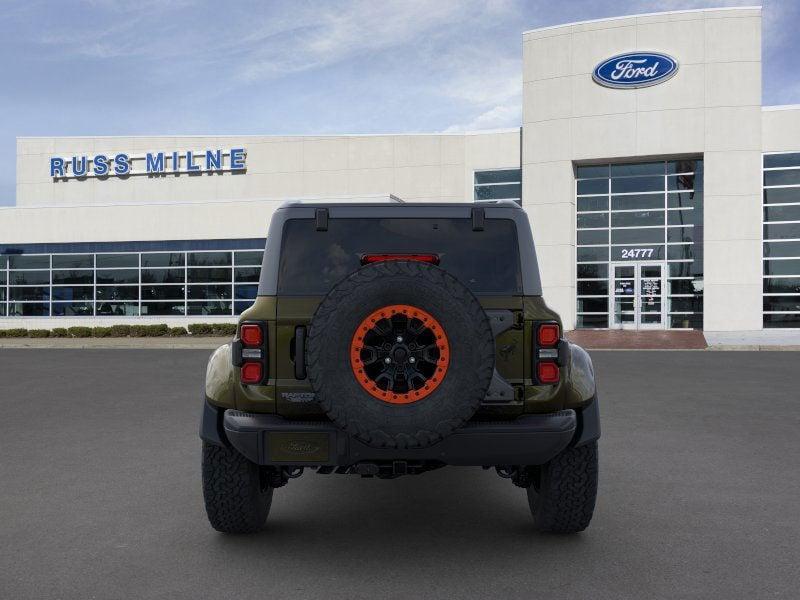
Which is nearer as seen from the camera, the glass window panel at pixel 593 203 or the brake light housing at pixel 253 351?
the brake light housing at pixel 253 351

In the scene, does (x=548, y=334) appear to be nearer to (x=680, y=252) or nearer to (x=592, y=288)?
(x=592, y=288)

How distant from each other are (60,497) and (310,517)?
Answer: 200 centimetres

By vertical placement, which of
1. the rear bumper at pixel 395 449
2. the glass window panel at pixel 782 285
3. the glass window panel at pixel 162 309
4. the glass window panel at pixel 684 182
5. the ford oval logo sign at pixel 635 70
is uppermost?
the ford oval logo sign at pixel 635 70

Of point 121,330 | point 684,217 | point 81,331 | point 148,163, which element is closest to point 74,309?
point 81,331

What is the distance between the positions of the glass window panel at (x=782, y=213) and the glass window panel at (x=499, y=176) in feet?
33.4

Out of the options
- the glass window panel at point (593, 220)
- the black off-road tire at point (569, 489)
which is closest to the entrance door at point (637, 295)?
→ the glass window panel at point (593, 220)

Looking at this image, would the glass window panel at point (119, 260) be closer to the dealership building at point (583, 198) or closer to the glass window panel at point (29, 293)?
the dealership building at point (583, 198)

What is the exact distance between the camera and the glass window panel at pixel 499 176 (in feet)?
111

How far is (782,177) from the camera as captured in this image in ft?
95.9

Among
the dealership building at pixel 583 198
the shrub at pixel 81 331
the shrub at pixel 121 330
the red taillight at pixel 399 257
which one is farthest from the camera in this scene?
the shrub at pixel 81 331

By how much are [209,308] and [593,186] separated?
17.8m

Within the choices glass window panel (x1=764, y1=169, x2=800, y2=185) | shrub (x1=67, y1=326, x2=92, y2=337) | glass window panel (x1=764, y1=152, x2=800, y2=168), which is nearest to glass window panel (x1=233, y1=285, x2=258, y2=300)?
shrub (x1=67, y1=326, x2=92, y2=337)

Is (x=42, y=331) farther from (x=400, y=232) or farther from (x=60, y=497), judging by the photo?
(x=400, y=232)

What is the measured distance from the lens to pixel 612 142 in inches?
1180
